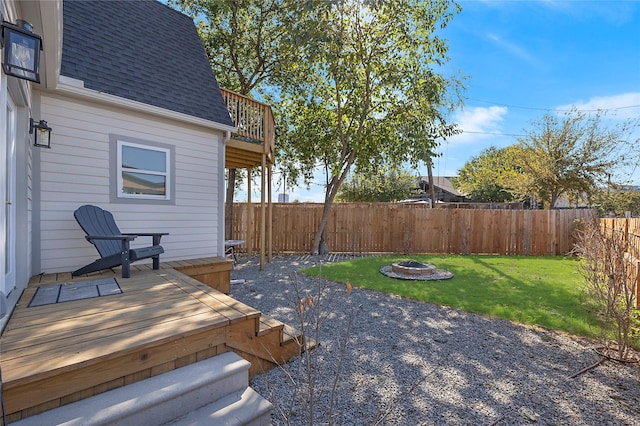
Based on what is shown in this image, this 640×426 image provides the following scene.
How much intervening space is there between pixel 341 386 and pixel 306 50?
7778 mm

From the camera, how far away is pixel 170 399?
5.67ft

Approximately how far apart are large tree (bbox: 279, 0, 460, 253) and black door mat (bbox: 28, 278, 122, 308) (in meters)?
6.91

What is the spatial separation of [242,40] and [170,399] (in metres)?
10.8

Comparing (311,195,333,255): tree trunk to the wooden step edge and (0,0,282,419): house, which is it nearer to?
(0,0,282,419): house

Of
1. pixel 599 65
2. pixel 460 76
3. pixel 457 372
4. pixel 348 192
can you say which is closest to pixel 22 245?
pixel 457 372

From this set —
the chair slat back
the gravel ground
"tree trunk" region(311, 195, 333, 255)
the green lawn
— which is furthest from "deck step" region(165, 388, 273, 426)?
"tree trunk" region(311, 195, 333, 255)

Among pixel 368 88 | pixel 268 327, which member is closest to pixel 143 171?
pixel 268 327

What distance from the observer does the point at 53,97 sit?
4141 millimetres

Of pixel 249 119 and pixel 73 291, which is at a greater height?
pixel 249 119

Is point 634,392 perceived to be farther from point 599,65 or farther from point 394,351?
point 599,65

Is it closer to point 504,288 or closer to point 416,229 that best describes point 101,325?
point 504,288

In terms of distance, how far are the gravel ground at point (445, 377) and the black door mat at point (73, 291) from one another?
6.10 feet

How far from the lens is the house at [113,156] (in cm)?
204

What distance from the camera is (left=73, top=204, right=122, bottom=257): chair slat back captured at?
393cm
